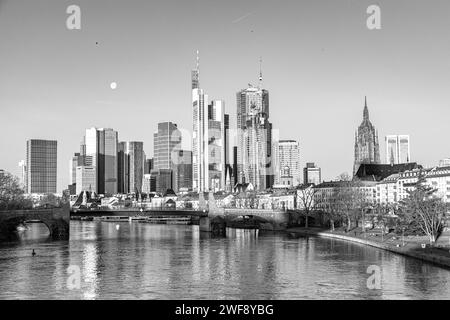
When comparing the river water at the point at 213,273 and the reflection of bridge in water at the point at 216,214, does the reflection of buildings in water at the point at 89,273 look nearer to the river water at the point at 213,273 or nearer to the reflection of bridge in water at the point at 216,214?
the river water at the point at 213,273

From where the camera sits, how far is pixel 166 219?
495 feet

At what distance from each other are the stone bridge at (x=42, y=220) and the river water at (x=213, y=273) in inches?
447

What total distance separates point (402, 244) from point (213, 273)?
71.7 feet

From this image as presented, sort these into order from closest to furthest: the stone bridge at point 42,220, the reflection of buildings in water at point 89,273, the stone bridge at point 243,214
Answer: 1. the reflection of buildings in water at point 89,273
2. the stone bridge at point 42,220
3. the stone bridge at point 243,214

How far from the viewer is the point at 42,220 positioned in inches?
3359

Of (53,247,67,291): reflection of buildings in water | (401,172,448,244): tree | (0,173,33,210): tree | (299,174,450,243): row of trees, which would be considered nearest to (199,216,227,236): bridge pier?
(299,174,450,243): row of trees

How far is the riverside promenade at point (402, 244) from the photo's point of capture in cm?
4951

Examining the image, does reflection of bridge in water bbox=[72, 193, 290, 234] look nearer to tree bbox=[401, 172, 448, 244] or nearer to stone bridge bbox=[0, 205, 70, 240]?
stone bridge bbox=[0, 205, 70, 240]

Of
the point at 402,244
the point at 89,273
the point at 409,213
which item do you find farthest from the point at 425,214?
the point at 89,273

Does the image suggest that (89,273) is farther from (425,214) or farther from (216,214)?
(216,214)

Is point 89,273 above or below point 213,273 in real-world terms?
above

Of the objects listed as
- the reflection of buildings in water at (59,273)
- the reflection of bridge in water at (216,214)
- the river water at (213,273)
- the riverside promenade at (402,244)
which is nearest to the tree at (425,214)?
the riverside promenade at (402,244)

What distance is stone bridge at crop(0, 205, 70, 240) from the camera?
3068 inches
